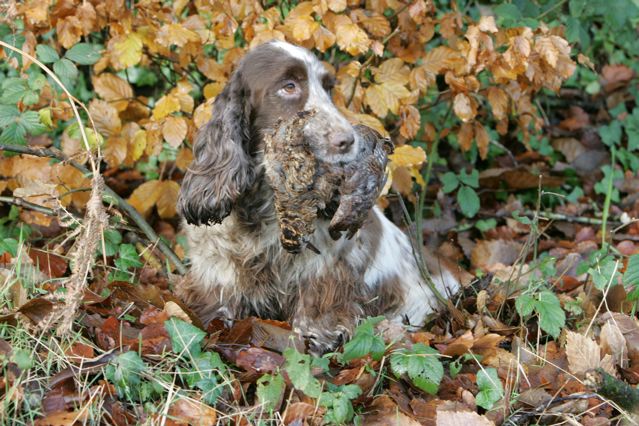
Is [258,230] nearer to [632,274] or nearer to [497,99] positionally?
[632,274]

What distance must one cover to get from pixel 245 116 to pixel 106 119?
116cm

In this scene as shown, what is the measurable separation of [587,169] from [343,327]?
10.9ft

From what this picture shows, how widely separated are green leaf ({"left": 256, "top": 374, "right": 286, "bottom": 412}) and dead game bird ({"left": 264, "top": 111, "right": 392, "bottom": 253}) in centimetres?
61

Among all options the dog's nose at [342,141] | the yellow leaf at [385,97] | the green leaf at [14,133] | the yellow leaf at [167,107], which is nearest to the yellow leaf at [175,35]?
the yellow leaf at [167,107]

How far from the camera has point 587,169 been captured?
6.53 metres

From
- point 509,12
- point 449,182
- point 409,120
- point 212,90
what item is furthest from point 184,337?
point 449,182

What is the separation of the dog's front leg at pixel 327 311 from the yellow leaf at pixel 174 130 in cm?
106

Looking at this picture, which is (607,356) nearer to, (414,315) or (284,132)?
(414,315)

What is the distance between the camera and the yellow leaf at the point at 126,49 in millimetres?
4371

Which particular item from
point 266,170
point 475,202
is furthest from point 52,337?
point 475,202

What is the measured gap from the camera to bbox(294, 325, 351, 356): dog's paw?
3760 millimetres

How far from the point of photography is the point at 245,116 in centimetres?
383

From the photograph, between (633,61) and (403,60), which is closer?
(403,60)

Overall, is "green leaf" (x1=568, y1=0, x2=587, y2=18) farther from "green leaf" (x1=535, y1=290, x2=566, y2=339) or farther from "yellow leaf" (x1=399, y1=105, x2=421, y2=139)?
"green leaf" (x1=535, y1=290, x2=566, y2=339)
